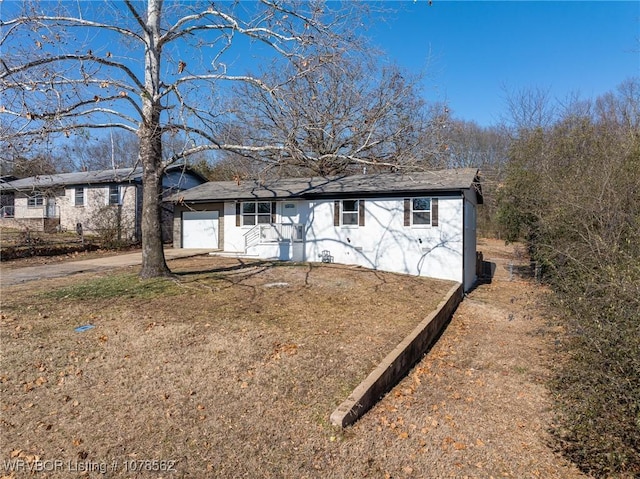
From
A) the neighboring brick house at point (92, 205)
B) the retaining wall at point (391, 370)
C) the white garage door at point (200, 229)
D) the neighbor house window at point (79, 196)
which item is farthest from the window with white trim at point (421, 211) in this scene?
the neighbor house window at point (79, 196)

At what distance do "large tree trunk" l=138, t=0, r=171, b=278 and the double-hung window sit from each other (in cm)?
1732

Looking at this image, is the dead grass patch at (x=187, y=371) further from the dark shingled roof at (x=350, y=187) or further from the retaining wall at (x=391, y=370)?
the dark shingled roof at (x=350, y=187)

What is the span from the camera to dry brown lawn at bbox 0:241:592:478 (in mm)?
3717

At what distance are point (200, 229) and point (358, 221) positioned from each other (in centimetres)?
837

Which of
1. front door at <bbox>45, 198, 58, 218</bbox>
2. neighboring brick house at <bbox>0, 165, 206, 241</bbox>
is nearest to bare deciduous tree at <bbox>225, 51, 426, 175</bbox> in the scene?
neighboring brick house at <bbox>0, 165, 206, 241</bbox>

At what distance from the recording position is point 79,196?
24.3 meters

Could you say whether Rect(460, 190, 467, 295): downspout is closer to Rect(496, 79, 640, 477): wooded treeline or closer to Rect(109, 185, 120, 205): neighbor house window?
Rect(496, 79, 640, 477): wooded treeline

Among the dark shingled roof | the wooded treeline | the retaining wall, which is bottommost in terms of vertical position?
the retaining wall

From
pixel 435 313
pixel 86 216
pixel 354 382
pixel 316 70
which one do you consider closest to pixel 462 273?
pixel 435 313

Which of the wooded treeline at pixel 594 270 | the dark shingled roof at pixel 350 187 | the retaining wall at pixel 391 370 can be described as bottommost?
the retaining wall at pixel 391 370

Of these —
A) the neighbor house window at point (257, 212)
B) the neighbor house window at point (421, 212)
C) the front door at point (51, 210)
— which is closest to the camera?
the neighbor house window at point (421, 212)

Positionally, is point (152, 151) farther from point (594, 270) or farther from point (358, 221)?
point (594, 270)

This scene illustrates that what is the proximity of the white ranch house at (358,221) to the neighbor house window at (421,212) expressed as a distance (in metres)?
0.03

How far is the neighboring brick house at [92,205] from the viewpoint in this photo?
21297 millimetres
